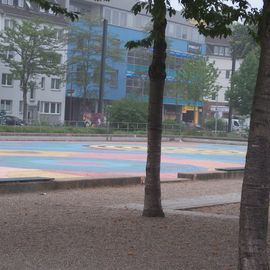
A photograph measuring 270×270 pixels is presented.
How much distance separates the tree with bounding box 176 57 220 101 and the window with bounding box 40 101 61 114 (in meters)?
16.0

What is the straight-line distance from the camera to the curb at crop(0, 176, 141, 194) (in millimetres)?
14609

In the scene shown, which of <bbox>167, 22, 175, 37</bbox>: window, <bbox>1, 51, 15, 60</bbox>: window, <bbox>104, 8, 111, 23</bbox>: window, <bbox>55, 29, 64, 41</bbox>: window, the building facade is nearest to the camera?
<bbox>1, 51, 15, 60</bbox>: window

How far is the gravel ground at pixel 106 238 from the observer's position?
6.72 m

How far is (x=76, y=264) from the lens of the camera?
258 inches

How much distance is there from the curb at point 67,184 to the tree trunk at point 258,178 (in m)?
9.79

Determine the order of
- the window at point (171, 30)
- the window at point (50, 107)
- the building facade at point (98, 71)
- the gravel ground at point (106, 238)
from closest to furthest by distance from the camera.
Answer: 1. the gravel ground at point (106, 238)
2. the building facade at point (98, 71)
3. the window at point (50, 107)
4. the window at point (171, 30)

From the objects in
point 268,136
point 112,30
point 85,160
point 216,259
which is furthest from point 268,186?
point 112,30

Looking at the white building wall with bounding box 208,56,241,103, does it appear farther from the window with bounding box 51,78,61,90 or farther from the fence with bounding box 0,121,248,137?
the fence with bounding box 0,121,248,137

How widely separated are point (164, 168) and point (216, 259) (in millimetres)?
18217

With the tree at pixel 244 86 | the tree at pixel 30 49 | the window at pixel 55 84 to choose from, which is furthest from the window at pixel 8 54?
the tree at pixel 244 86

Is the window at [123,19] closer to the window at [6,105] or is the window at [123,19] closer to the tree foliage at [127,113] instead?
the window at [6,105]

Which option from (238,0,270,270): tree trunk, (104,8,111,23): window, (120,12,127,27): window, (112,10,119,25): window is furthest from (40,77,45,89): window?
(238,0,270,270): tree trunk

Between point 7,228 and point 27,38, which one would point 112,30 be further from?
point 7,228

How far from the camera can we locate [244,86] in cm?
6700
